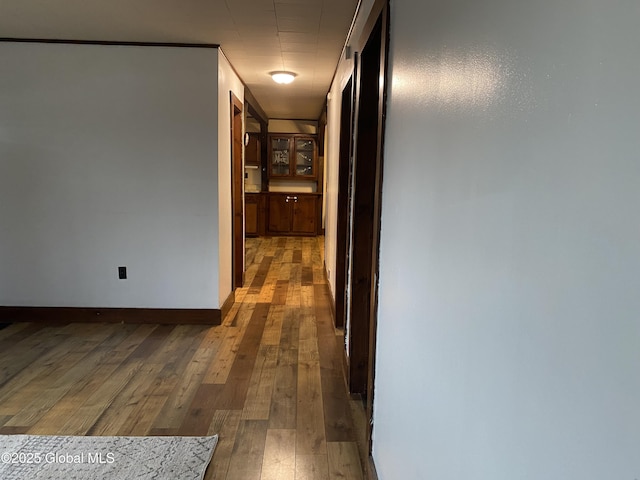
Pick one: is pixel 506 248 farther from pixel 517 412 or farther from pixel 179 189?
pixel 179 189

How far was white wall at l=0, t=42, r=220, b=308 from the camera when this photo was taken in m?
3.46

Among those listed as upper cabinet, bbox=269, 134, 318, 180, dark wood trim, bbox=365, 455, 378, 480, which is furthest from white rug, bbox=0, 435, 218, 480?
upper cabinet, bbox=269, 134, 318, 180

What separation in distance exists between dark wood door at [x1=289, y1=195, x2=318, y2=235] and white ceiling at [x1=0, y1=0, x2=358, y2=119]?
4549 millimetres

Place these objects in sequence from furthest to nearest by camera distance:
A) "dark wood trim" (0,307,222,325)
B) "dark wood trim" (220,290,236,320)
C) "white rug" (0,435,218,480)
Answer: "dark wood trim" (220,290,236,320)
"dark wood trim" (0,307,222,325)
"white rug" (0,435,218,480)

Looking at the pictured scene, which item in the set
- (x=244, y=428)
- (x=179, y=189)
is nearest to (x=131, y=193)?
(x=179, y=189)

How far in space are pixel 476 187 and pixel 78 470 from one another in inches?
76.8

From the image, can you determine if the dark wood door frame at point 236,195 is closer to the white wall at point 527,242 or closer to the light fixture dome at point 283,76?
the light fixture dome at point 283,76

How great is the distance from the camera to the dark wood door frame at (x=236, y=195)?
4.26 m

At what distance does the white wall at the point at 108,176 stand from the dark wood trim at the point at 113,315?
54mm

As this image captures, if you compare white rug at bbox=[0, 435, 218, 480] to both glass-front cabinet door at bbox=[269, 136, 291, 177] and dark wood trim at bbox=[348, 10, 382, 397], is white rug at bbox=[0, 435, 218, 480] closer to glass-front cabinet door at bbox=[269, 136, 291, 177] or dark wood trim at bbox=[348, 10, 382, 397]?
dark wood trim at bbox=[348, 10, 382, 397]

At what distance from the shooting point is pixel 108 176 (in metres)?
3.56

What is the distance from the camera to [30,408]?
2279 mm

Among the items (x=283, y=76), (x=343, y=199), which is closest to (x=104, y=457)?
(x=343, y=199)

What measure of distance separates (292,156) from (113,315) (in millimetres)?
5496
